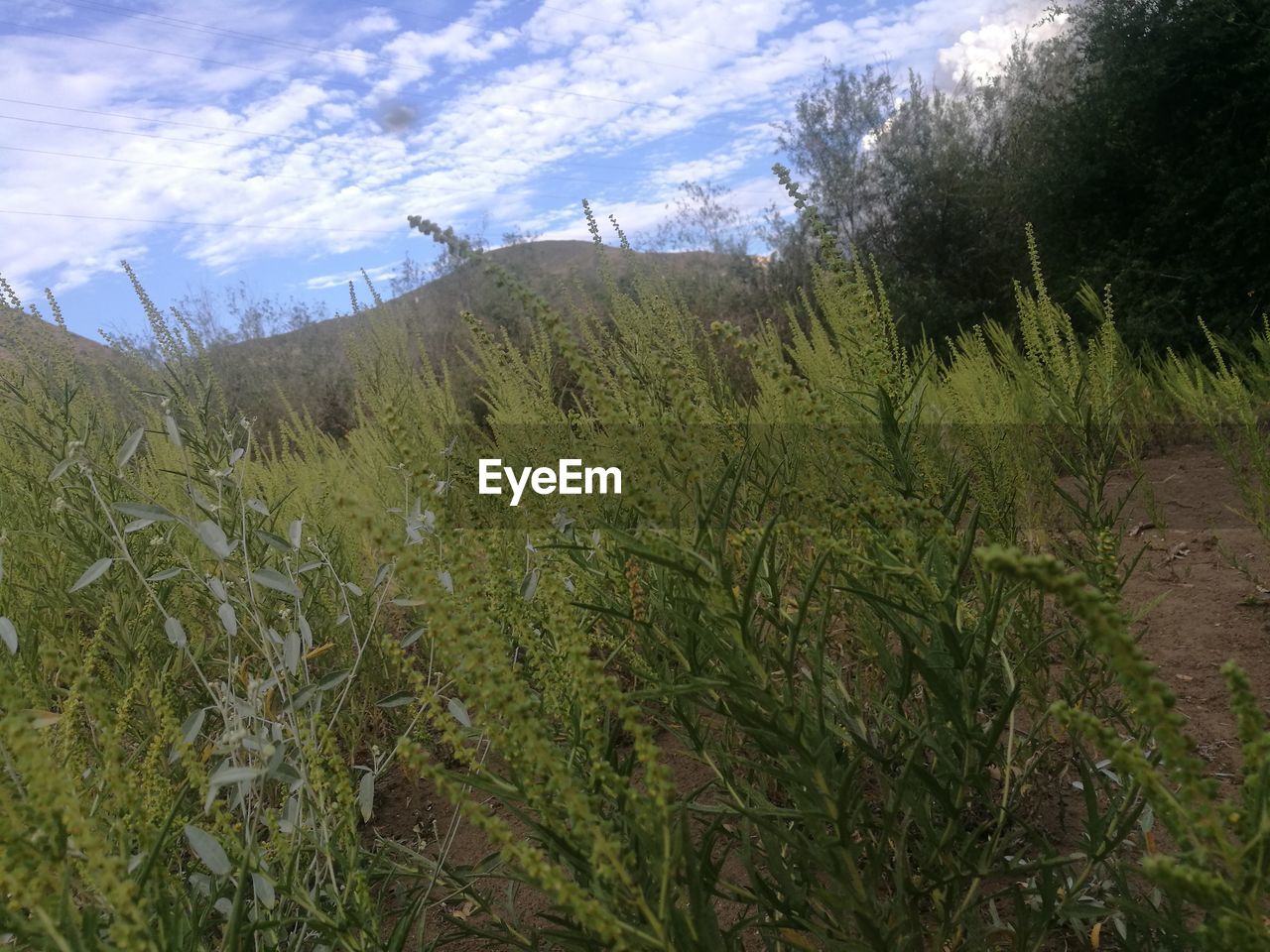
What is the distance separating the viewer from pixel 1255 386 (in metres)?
5.21

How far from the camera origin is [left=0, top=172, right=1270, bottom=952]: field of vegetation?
82 cm

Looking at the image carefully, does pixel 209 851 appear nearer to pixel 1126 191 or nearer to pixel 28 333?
pixel 28 333

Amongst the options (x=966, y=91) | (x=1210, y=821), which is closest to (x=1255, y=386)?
(x=1210, y=821)

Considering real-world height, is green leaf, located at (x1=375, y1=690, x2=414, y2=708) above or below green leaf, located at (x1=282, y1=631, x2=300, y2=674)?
below

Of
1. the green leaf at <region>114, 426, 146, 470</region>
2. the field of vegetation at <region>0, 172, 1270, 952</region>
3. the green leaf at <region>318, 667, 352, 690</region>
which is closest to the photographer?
the field of vegetation at <region>0, 172, 1270, 952</region>

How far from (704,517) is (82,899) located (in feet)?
3.99

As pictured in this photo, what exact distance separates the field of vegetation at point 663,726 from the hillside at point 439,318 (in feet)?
27.9

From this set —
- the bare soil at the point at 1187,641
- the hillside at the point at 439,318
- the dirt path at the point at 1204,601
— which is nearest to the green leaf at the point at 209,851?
the bare soil at the point at 1187,641

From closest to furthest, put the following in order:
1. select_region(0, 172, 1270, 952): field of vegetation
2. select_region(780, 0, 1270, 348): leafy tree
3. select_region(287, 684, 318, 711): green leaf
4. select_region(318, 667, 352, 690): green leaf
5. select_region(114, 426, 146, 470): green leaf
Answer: select_region(0, 172, 1270, 952): field of vegetation
select_region(287, 684, 318, 711): green leaf
select_region(318, 667, 352, 690): green leaf
select_region(114, 426, 146, 470): green leaf
select_region(780, 0, 1270, 348): leafy tree

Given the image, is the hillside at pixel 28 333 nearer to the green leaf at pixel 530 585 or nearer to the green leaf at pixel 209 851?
the green leaf at pixel 530 585

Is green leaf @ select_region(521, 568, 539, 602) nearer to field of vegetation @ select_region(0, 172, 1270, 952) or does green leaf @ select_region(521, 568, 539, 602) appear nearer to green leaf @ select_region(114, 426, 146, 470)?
field of vegetation @ select_region(0, 172, 1270, 952)

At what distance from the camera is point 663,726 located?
5.07 feet

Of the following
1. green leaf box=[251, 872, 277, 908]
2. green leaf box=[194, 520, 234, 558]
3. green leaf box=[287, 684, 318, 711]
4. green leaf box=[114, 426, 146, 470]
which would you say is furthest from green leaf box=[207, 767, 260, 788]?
green leaf box=[114, 426, 146, 470]

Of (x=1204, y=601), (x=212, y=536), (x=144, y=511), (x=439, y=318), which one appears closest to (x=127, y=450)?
(x=144, y=511)
